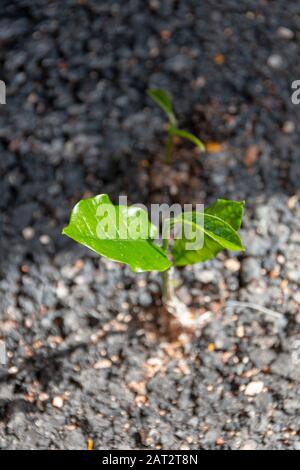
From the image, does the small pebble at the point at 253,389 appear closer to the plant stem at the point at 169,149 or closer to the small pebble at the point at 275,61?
the plant stem at the point at 169,149

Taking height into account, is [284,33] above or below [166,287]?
above

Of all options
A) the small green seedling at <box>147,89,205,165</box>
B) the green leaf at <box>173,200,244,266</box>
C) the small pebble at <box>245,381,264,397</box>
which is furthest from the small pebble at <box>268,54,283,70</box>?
the small pebble at <box>245,381,264,397</box>

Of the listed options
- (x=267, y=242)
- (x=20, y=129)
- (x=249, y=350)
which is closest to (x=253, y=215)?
(x=267, y=242)

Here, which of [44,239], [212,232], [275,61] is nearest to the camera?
[212,232]

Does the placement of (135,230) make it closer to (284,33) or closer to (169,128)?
(169,128)

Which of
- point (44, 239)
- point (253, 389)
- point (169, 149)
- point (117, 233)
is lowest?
point (253, 389)

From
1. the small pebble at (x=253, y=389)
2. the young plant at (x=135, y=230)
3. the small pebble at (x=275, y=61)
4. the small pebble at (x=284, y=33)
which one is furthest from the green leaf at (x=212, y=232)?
the small pebble at (x=284, y=33)

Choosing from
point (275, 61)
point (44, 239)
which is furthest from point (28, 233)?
point (275, 61)
